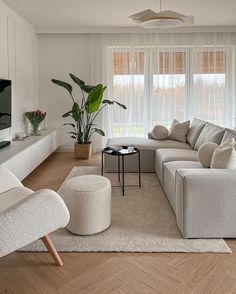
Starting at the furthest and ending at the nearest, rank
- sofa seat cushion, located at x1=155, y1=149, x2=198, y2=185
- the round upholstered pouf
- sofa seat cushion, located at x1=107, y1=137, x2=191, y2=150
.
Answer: sofa seat cushion, located at x1=107, y1=137, x2=191, y2=150 → sofa seat cushion, located at x1=155, y1=149, x2=198, y2=185 → the round upholstered pouf

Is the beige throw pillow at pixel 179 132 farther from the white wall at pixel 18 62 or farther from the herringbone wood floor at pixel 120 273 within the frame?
the herringbone wood floor at pixel 120 273

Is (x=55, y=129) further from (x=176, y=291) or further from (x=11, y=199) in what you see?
(x=176, y=291)

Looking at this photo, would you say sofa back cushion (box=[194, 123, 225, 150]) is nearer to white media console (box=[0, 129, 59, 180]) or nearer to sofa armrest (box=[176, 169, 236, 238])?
sofa armrest (box=[176, 169, 236, 238])

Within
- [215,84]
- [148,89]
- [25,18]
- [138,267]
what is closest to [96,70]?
[148,89]

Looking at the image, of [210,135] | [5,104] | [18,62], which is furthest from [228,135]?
[18,62]

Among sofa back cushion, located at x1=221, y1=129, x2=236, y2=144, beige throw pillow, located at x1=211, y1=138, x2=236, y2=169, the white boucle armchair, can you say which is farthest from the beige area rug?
sofa back cushion, located at x1=221, y1=129, x2=236, y2=144

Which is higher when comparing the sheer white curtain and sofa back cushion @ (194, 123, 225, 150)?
the sheer white curtain

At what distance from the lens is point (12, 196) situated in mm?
2463

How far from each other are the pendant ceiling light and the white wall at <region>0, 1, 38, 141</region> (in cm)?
207

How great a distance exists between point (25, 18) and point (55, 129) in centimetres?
213

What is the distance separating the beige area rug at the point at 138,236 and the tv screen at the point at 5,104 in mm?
1907

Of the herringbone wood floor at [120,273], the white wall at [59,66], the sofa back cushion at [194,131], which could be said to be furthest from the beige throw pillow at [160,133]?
the herringbone wood floor at [120,273]

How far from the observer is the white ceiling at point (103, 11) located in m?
4.66

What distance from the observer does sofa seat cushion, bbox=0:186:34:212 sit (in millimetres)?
2328
